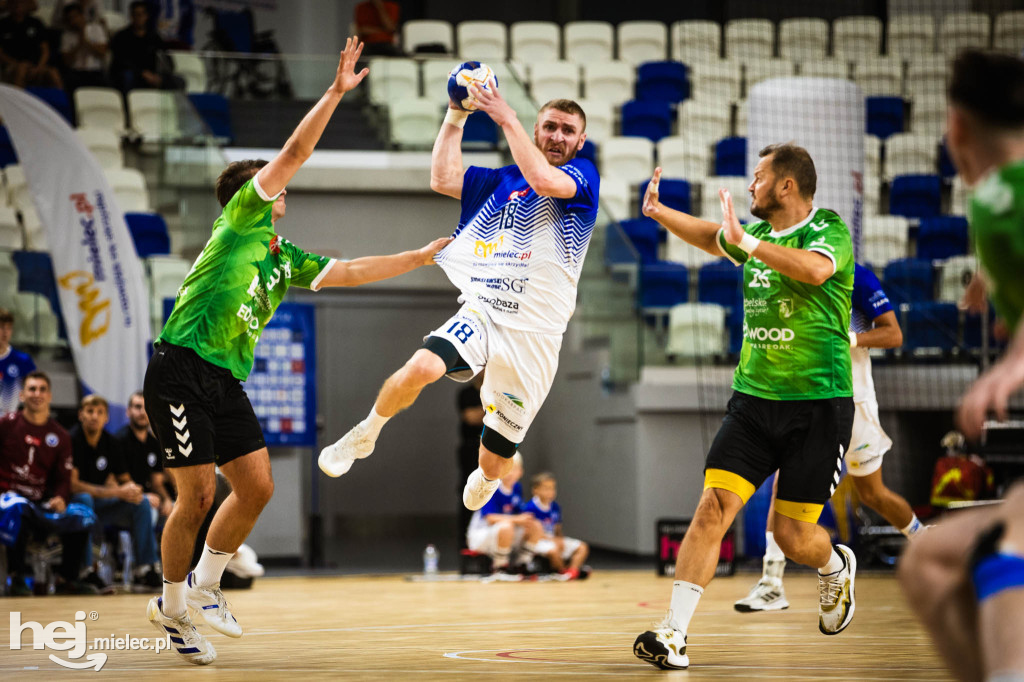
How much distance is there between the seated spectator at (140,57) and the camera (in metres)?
12.7

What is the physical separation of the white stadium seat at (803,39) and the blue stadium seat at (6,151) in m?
10.3

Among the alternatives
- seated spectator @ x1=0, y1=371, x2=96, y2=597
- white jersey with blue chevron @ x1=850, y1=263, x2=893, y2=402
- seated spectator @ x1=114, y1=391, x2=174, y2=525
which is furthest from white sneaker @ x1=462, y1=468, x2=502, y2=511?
seated spectator @ x1=114, y1=391, x2=174, y2=525

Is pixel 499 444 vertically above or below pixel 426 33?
below

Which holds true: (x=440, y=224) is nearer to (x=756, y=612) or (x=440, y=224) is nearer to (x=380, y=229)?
(x=380, y=229)

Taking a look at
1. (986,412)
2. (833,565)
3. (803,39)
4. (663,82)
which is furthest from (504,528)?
(803,39)

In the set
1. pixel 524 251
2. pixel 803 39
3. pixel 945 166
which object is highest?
pixel 803 39

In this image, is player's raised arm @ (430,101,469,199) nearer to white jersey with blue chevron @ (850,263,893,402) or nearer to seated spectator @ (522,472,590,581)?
white jersey with blue chevron @ (850,263,893,402)

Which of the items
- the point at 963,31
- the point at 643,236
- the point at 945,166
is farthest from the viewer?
the point at 963,31

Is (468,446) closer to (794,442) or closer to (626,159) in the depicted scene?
(626,159)

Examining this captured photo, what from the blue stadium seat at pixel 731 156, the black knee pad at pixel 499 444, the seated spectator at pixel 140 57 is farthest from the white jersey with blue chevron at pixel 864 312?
the seated spectator at pixel 140 57

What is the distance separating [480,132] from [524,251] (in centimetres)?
774

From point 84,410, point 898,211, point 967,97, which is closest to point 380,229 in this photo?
point 84,410

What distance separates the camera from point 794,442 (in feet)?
15.8

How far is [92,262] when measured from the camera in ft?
36.0
